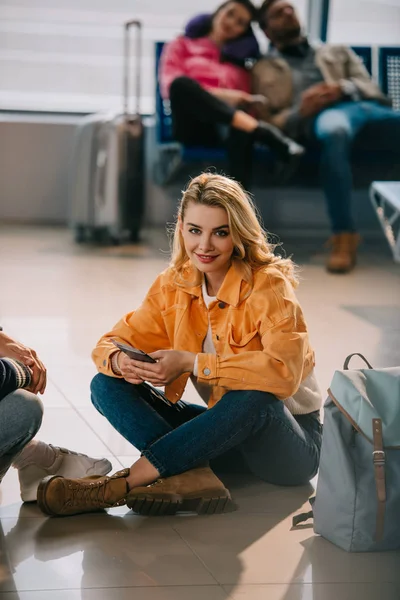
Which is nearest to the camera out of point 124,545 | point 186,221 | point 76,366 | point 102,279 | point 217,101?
point 124,545

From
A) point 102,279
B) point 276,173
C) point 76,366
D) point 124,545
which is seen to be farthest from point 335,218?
point 124,545

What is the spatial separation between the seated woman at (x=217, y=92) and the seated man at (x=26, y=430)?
3.33m

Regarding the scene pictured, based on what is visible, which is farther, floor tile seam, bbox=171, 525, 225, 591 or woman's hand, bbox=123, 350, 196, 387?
woman's hand, bbox=123, 350, 196, 387

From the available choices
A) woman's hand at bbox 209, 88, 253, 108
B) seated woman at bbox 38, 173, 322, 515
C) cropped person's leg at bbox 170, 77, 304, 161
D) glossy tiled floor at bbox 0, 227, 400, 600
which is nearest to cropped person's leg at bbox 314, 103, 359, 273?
cropped person's leg at bbox 170, 77, 304, 161

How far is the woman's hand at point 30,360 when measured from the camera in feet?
6.64

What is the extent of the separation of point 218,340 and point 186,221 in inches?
10.6

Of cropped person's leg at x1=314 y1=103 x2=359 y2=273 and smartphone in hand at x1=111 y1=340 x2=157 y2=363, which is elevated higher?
smartphone in hand at x1=111 y1=340 x2=157 y2=363

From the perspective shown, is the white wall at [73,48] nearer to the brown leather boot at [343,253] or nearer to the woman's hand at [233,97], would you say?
the woman's hand at [233,97]

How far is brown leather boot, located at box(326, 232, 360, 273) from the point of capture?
5.17 m

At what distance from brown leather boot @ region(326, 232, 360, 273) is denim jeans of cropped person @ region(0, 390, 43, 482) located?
11.2 feet

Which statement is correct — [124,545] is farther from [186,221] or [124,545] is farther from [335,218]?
[335,218]

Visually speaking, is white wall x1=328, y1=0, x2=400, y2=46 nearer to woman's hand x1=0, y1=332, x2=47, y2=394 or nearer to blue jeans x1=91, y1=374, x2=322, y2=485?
blue jeans x1=91, y1=374, x2=322, y2=485

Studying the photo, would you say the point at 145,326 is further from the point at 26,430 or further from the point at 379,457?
the point at 379,457

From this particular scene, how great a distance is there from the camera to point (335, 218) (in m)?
5.34
